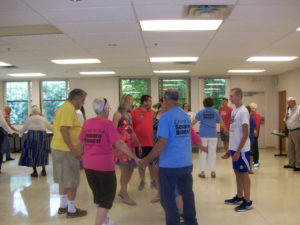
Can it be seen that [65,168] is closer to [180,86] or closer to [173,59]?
[173,59]

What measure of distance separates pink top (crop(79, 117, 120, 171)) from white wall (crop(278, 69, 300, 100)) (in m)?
7.11

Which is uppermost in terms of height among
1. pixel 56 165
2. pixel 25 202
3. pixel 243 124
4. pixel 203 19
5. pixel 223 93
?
pixel 203 19

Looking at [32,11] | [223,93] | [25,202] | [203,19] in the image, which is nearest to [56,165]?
[25,202]

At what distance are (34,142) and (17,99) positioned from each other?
18.0ft

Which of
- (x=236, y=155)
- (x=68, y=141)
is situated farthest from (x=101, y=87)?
(x=236, y=155)

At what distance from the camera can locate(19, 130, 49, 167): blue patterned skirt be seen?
568 centimetres

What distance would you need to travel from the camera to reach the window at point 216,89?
10000 mm

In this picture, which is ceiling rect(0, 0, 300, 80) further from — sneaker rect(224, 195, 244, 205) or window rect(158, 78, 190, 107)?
window rect(158, 78, 190, 107)

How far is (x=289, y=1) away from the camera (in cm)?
296

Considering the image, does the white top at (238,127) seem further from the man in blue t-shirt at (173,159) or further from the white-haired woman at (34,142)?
the white-haired woman at (34,142)

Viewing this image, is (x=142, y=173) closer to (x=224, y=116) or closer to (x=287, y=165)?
(x=287, y=165)

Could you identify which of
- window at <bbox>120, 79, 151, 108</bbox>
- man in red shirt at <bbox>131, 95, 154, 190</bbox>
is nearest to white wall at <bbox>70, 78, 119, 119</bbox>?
window at <bbox>120, 79, 151, 108</bbox>

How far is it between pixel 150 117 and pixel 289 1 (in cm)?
231

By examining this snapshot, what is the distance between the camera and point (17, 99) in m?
10.3
